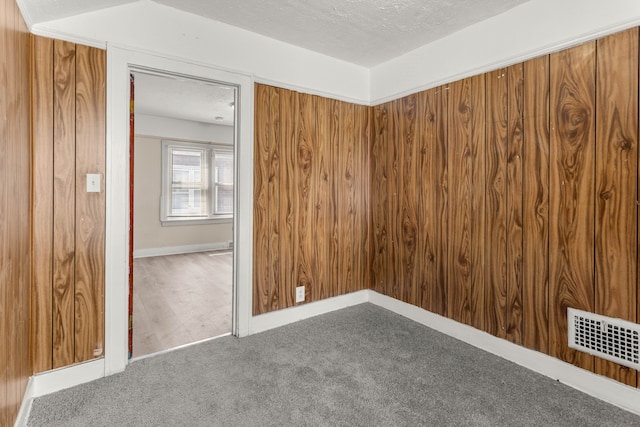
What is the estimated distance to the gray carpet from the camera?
65.6 inches

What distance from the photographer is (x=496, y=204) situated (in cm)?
236

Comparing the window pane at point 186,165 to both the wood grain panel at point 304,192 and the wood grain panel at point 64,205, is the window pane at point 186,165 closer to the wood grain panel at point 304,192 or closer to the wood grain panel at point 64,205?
the wood grain panel at point 304,192

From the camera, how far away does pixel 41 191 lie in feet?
6.12

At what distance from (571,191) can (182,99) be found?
472 centimetres

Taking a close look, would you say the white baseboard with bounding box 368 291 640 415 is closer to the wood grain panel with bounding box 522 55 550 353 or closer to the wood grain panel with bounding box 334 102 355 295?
the wood grain panel with bounding box 522 55 550 353

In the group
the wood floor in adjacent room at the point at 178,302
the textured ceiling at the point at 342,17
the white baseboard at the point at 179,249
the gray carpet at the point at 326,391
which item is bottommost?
the gray carpet at the point at 326,391

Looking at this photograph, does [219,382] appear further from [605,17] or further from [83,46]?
[605,17]

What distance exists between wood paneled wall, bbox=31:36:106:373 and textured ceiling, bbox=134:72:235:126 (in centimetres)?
158

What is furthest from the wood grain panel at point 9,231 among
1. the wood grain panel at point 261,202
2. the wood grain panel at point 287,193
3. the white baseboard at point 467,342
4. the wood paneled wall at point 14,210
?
the wood grain panel at point 287,193

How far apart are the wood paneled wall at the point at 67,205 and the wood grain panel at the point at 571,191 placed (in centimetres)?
290

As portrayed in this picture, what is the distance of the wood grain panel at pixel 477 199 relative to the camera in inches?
96.0

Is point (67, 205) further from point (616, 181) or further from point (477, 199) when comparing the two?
point (616, 181)

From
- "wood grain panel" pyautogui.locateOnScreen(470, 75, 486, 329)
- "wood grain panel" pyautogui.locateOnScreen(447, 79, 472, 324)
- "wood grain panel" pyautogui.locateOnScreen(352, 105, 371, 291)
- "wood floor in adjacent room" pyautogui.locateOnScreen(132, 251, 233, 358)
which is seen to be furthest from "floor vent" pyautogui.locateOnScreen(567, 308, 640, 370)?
"wood floor in adjacent room" pyautogui.locateOnScreen(132, 251, 233, 358)

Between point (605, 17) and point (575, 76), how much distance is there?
0.32m
